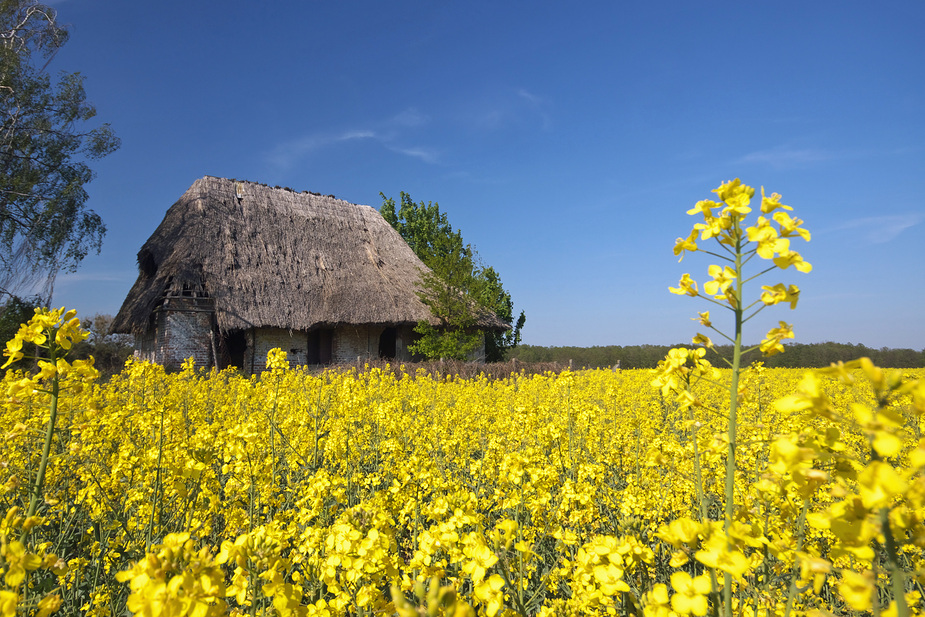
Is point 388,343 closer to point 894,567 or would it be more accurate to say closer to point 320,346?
point 320,346

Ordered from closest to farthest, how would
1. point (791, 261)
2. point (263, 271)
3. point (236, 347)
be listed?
1. point (791, 261)
2. point (236, 347)
3. point (263, 271)

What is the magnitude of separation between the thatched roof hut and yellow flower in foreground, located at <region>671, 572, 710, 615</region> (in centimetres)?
1512

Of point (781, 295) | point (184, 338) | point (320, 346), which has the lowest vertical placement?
point (320, 346)

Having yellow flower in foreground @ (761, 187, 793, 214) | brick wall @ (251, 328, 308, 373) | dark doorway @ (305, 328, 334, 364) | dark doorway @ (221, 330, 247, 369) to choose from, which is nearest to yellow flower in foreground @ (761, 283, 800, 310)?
yellow flower in foreground @ (761, 187, 793, 214)

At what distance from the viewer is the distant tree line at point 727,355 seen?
24891mm

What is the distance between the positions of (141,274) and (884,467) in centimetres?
1979

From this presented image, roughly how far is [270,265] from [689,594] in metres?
17.0

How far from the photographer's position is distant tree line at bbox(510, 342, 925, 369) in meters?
24.9

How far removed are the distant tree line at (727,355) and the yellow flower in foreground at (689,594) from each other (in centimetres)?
2160

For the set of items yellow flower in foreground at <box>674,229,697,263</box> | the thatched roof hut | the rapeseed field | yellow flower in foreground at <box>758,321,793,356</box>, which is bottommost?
the rapeseed field

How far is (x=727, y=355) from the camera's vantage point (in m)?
26.7

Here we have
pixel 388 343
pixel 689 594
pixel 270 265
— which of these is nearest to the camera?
pixel 689 594

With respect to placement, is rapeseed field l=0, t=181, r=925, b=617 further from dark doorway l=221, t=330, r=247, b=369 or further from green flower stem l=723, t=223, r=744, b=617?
dark doorway l=221, t=330, r=247, b=369

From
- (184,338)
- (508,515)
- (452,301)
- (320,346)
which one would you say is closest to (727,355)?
(452,301)
